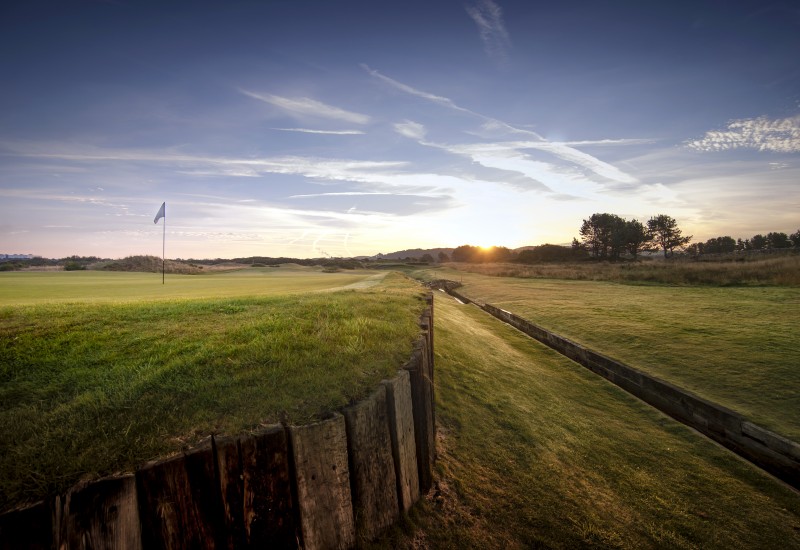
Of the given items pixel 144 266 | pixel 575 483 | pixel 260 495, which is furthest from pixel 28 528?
pixel 144 266

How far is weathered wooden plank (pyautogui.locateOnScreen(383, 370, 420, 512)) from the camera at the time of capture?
128 inches

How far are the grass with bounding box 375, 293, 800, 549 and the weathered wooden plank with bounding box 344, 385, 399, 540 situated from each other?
0.70 ft

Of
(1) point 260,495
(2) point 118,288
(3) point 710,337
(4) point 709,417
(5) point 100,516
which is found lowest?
(4) point 709,417

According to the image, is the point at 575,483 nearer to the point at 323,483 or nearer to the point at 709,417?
the point at 323,483

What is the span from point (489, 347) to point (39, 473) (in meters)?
9.66

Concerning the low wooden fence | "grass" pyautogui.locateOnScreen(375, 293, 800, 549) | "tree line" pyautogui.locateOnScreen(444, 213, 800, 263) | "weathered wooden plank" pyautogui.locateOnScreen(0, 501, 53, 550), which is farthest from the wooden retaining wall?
"tree line" pyautogui.locateOnScreen(444, 213, 800, 263)

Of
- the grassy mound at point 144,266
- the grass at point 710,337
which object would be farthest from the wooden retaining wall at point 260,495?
the grassy mound at point 144,266

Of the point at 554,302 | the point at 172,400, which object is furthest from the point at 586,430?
the point at 554,302

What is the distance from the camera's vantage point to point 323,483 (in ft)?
8.69

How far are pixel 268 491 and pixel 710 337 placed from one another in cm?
1380

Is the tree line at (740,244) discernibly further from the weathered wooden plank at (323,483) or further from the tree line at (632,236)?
the weathered wooden plank at (323,483)

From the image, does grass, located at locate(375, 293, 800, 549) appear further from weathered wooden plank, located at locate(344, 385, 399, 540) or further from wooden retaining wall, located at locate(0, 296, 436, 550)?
wooden retaining wall, located at locate(0, 296, 436, 550)

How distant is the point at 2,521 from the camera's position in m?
1.72

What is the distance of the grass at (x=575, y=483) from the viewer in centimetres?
358
